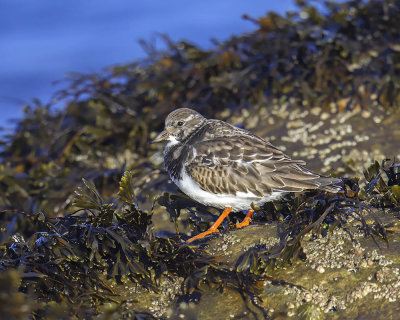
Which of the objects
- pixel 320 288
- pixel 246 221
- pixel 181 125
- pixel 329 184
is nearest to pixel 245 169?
pixel 246 221

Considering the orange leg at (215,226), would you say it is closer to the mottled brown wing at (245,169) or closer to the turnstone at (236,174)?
the turnstone at (236,174)

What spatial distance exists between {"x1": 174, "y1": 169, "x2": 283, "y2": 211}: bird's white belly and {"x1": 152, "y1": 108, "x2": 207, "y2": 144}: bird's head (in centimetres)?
64

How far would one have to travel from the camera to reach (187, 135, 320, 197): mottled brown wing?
156 inches

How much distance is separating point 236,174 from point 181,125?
0.90m

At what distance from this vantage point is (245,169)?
4.04 metres

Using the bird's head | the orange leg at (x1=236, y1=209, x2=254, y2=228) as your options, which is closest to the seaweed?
the orange leg at (x1=236, y1=209, x2=254, y2=228)

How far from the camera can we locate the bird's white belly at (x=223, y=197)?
4020 millimetres

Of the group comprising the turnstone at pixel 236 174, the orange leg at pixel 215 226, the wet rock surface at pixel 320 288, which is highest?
the turnstone at pixel 236 174

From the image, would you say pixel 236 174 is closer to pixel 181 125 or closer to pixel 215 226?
pixel 215 226

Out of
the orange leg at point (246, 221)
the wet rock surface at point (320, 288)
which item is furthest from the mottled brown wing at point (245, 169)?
the wet rock surface at point (320, 288)

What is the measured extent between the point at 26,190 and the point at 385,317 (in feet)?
14.6

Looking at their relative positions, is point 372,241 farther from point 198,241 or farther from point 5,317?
point 5,317

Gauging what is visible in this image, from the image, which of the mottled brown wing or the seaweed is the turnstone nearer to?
the mottled brown wing

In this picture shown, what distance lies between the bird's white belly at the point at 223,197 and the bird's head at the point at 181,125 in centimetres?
64
